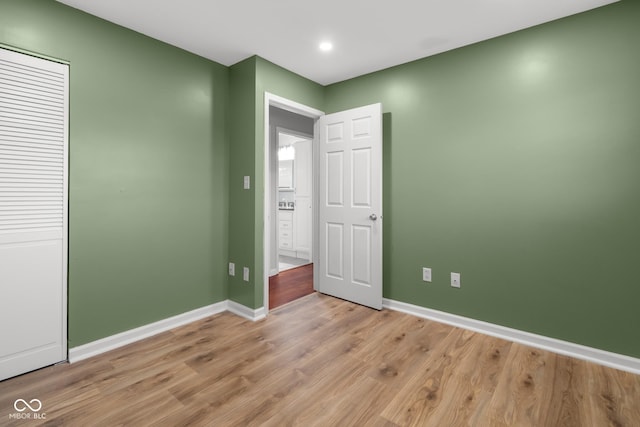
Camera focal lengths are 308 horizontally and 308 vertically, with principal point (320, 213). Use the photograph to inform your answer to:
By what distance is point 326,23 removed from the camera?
2408 mm

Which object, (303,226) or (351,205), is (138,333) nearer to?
(351,205)

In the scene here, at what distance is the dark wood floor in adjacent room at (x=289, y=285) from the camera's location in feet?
11.5

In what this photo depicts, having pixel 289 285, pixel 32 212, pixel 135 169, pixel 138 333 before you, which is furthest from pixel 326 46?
pixel 138 333

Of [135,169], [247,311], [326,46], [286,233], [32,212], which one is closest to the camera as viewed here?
[32,212]

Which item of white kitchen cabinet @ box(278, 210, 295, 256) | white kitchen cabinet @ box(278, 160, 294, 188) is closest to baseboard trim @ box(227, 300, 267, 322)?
white kitchen cabinet @ box(278, 210, 295, 256)

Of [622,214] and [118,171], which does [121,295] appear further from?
[622,214]

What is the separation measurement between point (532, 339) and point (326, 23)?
9.80 feet

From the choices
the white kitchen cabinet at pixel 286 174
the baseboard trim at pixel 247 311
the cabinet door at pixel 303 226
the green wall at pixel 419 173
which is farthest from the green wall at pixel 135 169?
the white kitchen cabinet at pixel 286 174

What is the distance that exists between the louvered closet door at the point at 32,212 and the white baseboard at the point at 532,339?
2.87 meters

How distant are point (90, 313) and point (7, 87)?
5.25ft

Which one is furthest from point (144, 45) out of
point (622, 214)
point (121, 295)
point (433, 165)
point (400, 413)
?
point (622, 214)

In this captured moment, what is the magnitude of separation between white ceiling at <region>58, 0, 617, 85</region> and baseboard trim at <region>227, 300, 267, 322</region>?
244 centimetres

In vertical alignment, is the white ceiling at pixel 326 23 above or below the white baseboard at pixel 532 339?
above

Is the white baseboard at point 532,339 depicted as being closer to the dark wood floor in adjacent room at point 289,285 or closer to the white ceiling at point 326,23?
the dark wood floor in adjacent room at point 289,285
